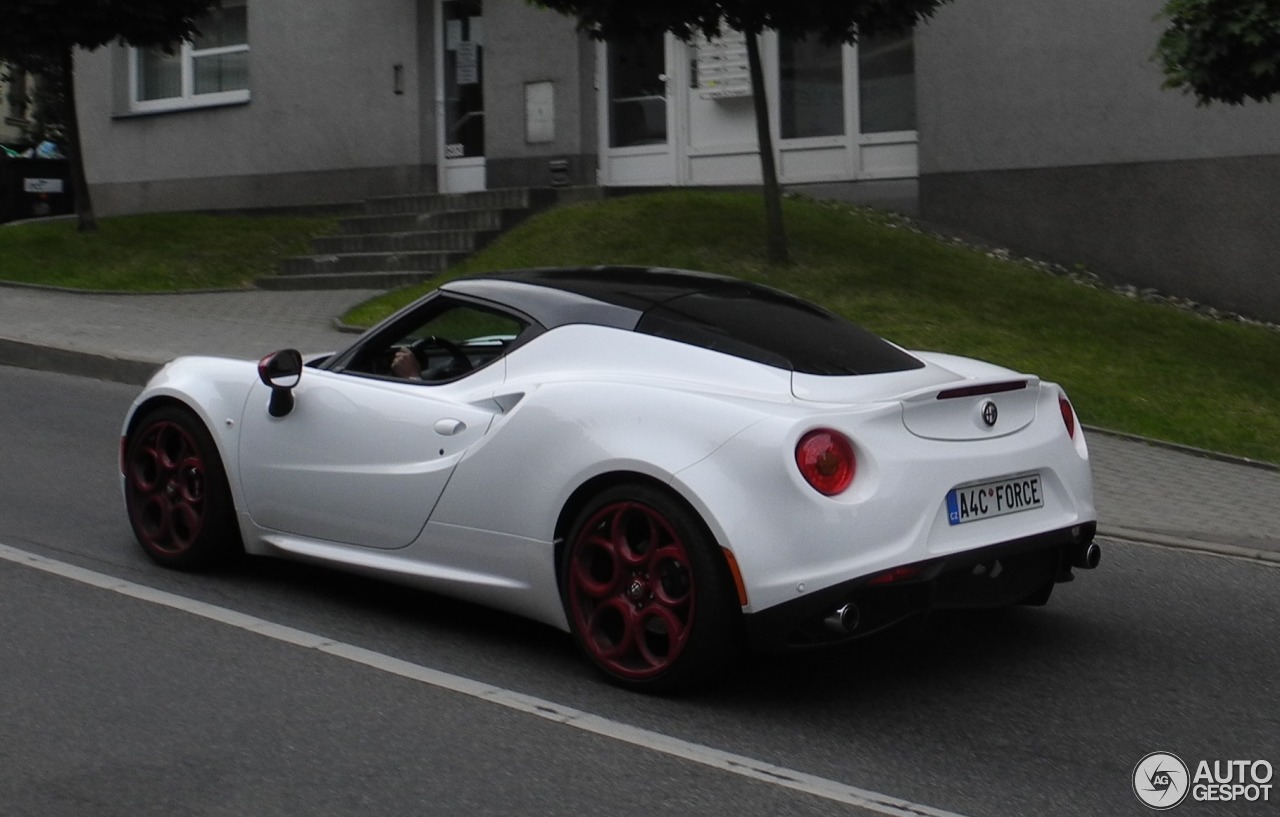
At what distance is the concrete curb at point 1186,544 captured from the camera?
7527 mm

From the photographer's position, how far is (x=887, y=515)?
4797mm

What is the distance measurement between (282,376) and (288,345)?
7611 mm

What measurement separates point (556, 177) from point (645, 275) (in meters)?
14.8

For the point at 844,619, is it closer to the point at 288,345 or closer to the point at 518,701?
the point at 518,701

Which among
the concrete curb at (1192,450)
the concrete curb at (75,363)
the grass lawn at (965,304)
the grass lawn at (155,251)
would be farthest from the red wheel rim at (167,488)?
the grass lawn at (155,251)

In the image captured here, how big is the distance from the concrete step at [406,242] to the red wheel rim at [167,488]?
37.1 ft

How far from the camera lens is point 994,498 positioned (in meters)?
5.14

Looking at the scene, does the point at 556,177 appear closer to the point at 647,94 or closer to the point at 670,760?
the point at 647,94

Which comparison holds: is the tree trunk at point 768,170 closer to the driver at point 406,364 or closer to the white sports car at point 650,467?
the white sports car at point 650,467

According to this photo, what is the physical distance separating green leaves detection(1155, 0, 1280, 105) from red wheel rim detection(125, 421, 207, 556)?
27.1 ft

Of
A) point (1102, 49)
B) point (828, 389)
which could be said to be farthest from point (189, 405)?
point (1102, 49)

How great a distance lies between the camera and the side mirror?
5992 mm

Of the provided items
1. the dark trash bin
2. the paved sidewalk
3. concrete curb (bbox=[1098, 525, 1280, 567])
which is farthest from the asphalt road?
the dark trash bin

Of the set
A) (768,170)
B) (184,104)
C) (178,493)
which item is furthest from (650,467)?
(184,104)
